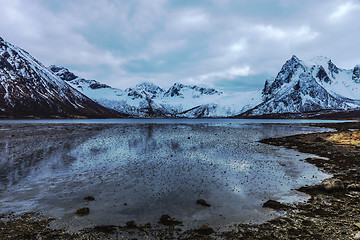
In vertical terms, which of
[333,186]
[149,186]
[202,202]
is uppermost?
[333,186]

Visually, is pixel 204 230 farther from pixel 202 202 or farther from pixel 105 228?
pixel 105 228

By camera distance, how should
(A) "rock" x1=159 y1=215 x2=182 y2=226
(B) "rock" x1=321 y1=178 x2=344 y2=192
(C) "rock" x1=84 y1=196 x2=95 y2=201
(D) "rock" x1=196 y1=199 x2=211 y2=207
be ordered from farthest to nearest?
(B) "rock" x1=321 y1=178 x2=344 y2=192
(C) "rock" x1=84 y1=196 x2=95 y2=201
(D) "rock" x1=196 y1=199 x2=211 y2=207
(A) "rock" x1=159 y1=215 x2=182 y2=226

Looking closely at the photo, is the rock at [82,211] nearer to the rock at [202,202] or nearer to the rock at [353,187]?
the rock at [202,202]

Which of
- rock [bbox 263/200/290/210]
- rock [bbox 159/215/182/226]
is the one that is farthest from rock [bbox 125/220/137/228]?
rock [bbox 263/200/290/210]

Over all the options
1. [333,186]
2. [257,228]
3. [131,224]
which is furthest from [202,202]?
[333,186]

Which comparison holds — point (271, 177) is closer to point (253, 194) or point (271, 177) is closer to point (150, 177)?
point (253, 194)

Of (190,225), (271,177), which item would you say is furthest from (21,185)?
(271,177)

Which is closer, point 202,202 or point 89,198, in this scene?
point 202,202

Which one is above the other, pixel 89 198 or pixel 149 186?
pixel 89 198

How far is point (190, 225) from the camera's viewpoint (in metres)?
16.0

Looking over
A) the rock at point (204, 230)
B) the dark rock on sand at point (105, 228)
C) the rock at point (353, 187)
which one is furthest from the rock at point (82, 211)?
the rock at point (353, 187)

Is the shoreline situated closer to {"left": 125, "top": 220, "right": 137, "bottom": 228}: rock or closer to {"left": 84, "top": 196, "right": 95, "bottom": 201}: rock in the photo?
{"left": 125, "top": 220, "right": 137, "bottom": 228}: rock

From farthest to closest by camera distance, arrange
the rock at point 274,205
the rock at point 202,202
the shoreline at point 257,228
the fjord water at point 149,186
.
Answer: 1. the rock at point 202,202
2. the rock at point 274,205
3. the fjord water at point 149,186
4. the shoreline at point 257,228

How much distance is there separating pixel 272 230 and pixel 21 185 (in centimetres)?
2598
